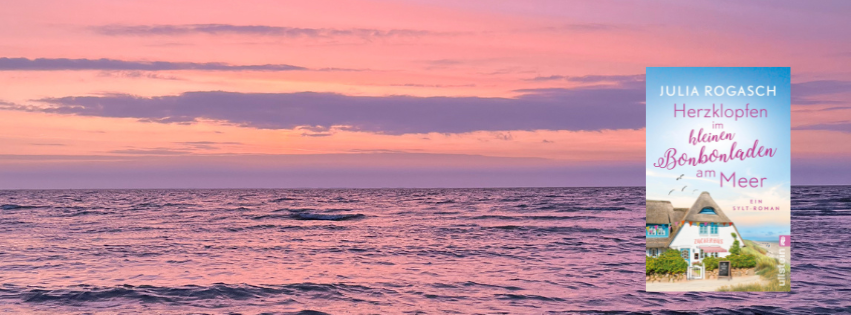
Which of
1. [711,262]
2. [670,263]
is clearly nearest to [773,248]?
[711,262]

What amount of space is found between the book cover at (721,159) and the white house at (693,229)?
0.05 ft

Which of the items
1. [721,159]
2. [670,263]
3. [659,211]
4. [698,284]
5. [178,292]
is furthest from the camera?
[178,292]

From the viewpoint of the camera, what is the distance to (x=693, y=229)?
8859 millimetres

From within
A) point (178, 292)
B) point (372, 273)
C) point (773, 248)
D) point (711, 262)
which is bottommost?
point (178, 292)

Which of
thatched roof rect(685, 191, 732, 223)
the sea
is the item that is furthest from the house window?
the sea

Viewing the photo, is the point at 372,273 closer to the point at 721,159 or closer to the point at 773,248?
the point at 773,248

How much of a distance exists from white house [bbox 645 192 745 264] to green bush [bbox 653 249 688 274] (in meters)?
0.08

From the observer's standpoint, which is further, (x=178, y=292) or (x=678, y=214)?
(x=178, y=292)

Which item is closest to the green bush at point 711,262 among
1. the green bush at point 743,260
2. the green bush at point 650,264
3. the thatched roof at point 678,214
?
the green bush at point 743,260

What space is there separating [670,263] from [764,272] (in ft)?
4.74

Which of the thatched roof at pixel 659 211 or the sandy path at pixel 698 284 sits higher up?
the thatched roof at pixel 659 211

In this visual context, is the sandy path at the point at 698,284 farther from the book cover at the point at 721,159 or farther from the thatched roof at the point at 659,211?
the thatched roof at the point at 659,211

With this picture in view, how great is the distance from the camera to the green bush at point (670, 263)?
9.12 meters

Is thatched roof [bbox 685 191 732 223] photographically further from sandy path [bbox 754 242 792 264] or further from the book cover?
sandy path [bbox 754 242 792 264]
